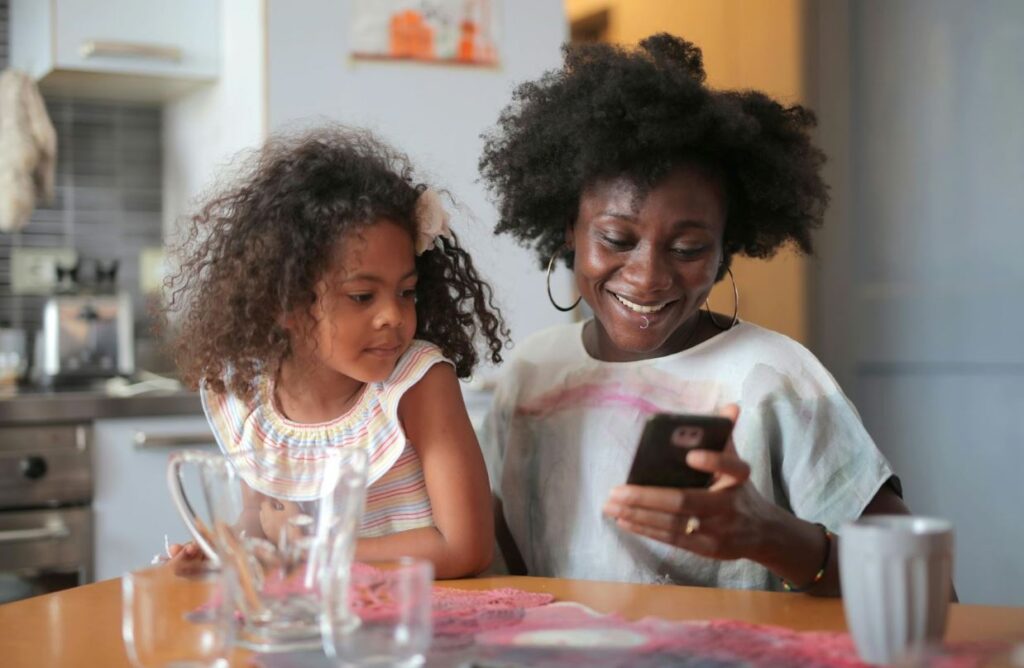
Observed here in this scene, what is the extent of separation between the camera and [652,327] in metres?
1.40

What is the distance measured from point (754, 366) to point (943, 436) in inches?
67.6

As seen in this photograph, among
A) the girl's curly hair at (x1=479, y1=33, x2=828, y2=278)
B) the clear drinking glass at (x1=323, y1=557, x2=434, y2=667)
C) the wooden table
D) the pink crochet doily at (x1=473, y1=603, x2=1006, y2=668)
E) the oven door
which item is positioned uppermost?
the girl's curly hair at (x1=479, y1=33, x2=828, y2=278)

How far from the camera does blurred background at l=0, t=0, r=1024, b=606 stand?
2.51m

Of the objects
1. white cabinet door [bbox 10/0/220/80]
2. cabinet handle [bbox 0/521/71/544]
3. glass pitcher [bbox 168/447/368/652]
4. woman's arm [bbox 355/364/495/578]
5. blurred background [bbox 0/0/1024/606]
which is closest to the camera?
glass pitcher [bbox 168/447/368/652]

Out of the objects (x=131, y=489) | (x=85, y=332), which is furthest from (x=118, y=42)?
(x=131, y=489)

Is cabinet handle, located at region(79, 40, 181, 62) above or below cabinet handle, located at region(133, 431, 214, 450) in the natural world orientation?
above

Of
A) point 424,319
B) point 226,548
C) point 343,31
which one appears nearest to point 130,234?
point 343,31

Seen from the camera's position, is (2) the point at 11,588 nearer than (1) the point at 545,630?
No

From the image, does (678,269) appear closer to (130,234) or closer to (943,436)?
(943,436)

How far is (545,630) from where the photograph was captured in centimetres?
101

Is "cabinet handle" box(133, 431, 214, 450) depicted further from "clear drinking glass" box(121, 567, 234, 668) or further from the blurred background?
"clear drinking glass" box(121, 567, 234, 668)

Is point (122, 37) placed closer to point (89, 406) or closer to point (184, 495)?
point (89, 406)

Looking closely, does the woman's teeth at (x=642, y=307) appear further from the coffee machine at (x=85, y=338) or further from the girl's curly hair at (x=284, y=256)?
the coffee machine at (x=85, y=338)

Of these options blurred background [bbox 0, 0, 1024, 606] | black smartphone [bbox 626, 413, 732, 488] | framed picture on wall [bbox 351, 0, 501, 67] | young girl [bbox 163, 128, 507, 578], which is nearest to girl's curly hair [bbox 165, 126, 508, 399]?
young girl [bbox 163, 128, 507, 578]
